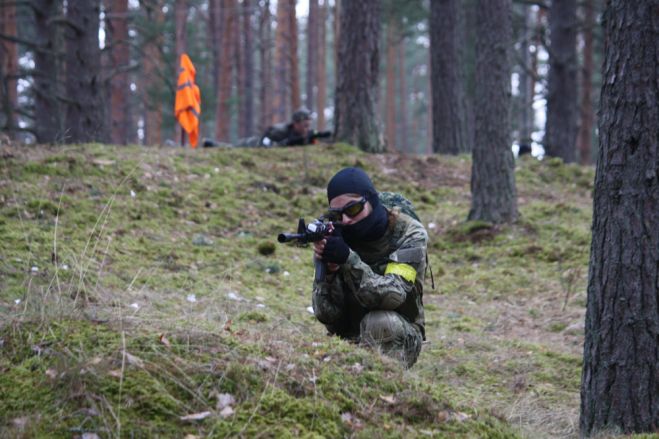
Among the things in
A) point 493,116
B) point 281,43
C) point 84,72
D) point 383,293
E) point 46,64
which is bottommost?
point 383,293

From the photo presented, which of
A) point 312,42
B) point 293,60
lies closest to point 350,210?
point 293,60

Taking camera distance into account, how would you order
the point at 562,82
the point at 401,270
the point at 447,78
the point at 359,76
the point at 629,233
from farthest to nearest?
the point at 562,82 → the point at 447,78 → the point at 359,76 → the point at 401,270 → the point at 629,233

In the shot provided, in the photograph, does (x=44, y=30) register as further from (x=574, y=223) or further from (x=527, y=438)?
(x=527, y=438)

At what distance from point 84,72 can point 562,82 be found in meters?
10.7

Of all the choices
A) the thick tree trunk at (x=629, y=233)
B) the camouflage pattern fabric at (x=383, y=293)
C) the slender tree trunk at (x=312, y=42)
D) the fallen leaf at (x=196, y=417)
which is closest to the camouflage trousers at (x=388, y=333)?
the camouflage pattern fabric at (x=383, y=293)

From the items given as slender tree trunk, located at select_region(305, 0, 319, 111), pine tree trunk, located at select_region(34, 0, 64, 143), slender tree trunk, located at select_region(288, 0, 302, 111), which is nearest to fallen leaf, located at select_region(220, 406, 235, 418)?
pine tree trunk, located at select_region(34, 0, 64, 143)

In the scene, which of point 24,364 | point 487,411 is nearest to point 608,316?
point 487,411

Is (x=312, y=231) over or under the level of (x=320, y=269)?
over

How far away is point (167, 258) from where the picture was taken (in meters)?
7.60

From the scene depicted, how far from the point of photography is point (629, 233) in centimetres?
381

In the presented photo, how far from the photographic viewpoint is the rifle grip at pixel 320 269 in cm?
421

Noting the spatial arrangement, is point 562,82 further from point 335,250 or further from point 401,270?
point 335,250

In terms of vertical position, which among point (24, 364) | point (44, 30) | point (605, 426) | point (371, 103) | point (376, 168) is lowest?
point (605, 426)

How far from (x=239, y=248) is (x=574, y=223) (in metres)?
4.99
